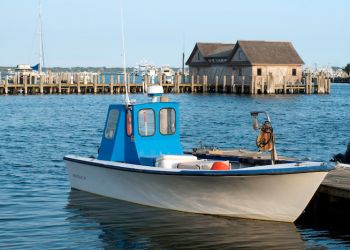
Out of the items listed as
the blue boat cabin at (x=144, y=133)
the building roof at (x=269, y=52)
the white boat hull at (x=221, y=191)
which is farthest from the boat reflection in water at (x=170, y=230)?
the building roof at (x=269, y=52)

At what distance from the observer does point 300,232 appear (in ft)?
49.1

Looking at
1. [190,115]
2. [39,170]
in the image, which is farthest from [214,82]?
[39,170]

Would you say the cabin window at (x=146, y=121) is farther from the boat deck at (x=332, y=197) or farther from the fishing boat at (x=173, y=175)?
the boat deck at (x=332, y=197)

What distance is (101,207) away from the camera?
17.1 metres

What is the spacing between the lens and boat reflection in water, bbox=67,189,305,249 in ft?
46.5

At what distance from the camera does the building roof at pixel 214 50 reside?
79.8 metres

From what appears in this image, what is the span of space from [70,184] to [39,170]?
422 cm

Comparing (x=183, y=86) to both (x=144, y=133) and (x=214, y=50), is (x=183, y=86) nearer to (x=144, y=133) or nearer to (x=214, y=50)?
(x=214, y=50)

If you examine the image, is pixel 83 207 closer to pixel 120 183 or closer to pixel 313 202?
pixel 120 183

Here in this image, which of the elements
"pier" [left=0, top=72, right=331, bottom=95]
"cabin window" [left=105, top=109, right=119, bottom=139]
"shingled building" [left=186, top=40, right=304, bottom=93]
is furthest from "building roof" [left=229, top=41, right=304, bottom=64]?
"cabin window" [left=105, top=109, right=119, bottom=139]

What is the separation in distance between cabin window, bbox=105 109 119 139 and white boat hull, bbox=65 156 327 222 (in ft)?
2.71

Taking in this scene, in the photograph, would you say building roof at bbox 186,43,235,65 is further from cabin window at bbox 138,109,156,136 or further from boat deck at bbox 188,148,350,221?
boat deck at bbox 188,148,350,221

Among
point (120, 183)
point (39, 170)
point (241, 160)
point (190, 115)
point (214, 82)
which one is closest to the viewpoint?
point (120, 183)

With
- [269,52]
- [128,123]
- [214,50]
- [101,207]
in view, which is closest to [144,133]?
[128,123]
